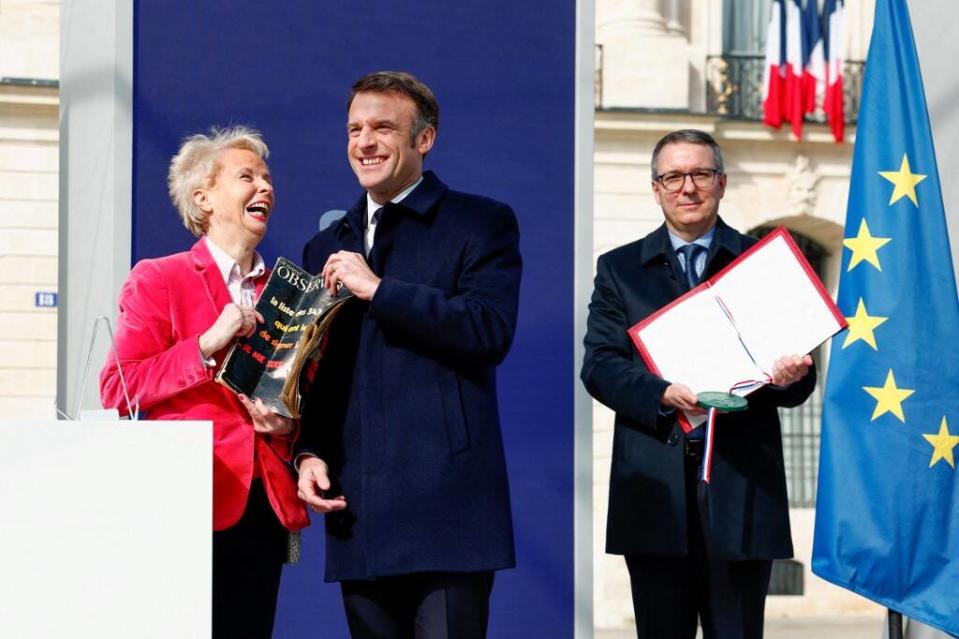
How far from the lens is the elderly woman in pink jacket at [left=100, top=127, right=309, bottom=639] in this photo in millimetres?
3750

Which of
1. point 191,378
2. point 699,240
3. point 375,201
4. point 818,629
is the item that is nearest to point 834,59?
point 818,629

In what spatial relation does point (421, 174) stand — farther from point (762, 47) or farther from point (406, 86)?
point (762, 47)

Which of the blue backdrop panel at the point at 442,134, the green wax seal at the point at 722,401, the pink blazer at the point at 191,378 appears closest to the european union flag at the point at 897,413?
the green wax seal at the point at 722,401

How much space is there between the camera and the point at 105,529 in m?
3.31

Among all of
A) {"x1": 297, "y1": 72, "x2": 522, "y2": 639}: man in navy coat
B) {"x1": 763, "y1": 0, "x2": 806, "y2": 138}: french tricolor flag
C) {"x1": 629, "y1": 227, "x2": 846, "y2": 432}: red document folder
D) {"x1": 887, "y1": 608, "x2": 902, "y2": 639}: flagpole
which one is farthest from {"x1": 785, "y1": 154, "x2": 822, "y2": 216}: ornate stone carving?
{"x1": 297, "y1": 72, "x2": 522, "y2": 639}: man in navy coat

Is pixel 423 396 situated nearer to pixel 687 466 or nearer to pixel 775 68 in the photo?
pixel 687 466

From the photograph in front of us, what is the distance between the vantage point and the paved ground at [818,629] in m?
13.5

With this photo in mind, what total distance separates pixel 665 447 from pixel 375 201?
100 centimetres

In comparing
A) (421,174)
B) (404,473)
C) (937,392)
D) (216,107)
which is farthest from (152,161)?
(937,392)

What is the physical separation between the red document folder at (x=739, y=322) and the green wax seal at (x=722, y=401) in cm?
12

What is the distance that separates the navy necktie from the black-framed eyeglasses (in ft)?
0.55

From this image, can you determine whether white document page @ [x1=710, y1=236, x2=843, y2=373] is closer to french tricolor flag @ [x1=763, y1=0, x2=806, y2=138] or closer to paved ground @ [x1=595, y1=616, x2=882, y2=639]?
paved ground @ [x1=595, y1=616, x2=882, y2=639]

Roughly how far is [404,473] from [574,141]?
1.80m

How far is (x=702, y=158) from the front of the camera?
4.20 m
